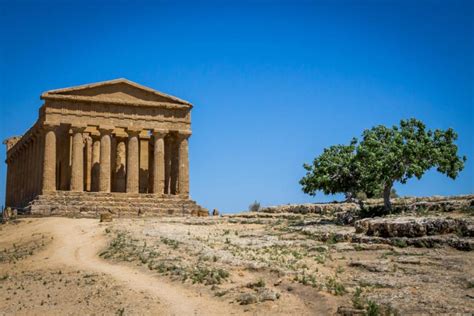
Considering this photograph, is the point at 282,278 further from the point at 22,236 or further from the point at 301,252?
the point at 22,236

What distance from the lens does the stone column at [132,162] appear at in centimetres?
5747

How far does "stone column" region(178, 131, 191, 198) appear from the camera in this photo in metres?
58.6

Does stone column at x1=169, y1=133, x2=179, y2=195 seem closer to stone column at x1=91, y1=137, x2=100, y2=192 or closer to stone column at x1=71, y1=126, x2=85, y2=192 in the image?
stone column at x1=91, y1=137, x2=100, y2=192

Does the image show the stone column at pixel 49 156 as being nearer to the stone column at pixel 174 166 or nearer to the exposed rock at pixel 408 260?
the stone column at pixel 174 166

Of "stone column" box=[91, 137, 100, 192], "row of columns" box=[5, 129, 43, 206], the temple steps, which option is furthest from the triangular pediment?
the temple steps

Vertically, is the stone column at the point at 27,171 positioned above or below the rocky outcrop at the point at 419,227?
above

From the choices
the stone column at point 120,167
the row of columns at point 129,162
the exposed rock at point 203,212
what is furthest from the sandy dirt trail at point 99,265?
the stone column at point 120,167

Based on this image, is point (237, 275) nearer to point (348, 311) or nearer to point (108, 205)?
point (348, 311)

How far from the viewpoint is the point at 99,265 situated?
2856 centimetres

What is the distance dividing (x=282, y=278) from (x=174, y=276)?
15.4ft

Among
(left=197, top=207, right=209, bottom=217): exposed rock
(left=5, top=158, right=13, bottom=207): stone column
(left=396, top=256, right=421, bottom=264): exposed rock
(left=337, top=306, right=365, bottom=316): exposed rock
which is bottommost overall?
(left=337, top=306, right=365, bottom=316): exposed rock

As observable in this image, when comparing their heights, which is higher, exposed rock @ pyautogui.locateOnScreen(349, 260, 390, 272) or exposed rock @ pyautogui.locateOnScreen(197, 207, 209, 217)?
exposed rock @ pyautogui.locateOnScreen(197, 207, 209, 217)

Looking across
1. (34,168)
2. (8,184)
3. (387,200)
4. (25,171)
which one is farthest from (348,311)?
(8,184)

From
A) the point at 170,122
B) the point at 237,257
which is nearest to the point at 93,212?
the point at 170,122
